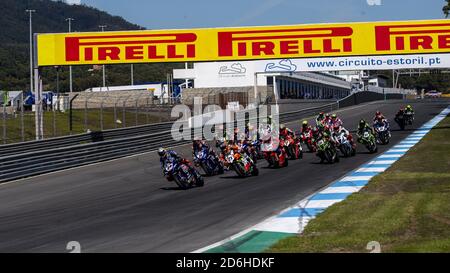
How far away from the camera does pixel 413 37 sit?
1169 inches

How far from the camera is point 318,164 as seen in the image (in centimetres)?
2177

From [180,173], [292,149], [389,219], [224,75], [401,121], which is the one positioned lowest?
[389,219]

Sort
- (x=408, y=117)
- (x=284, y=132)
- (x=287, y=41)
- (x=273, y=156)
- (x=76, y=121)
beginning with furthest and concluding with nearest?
1. (x=76, y=121)
2. (x=408, y=117)
3. (x=287, y=41)
4. (x=284, y=132)
5. (x=273, y=156)

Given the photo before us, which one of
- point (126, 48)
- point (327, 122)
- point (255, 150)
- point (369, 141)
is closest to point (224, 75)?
point (126, 48)

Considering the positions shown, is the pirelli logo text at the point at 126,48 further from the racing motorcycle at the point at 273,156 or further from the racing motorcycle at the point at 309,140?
the racing motorcycle at the point at 273,156

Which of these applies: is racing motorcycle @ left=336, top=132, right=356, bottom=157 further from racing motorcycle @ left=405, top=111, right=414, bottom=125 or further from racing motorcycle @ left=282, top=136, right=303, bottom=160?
racing motorcycle @ left=405, top=111, right=414, bottom=125

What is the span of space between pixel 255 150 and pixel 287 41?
795 cm

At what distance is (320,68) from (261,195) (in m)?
33.0

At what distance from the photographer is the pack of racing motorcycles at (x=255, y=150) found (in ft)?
56.7

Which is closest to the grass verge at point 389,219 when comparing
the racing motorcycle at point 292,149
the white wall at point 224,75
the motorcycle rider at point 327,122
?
the racing motorcycle at point 292,149

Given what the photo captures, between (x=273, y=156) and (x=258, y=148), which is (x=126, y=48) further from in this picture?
(x=273, y=156)

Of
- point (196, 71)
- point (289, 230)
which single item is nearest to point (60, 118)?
point (289, 230)
